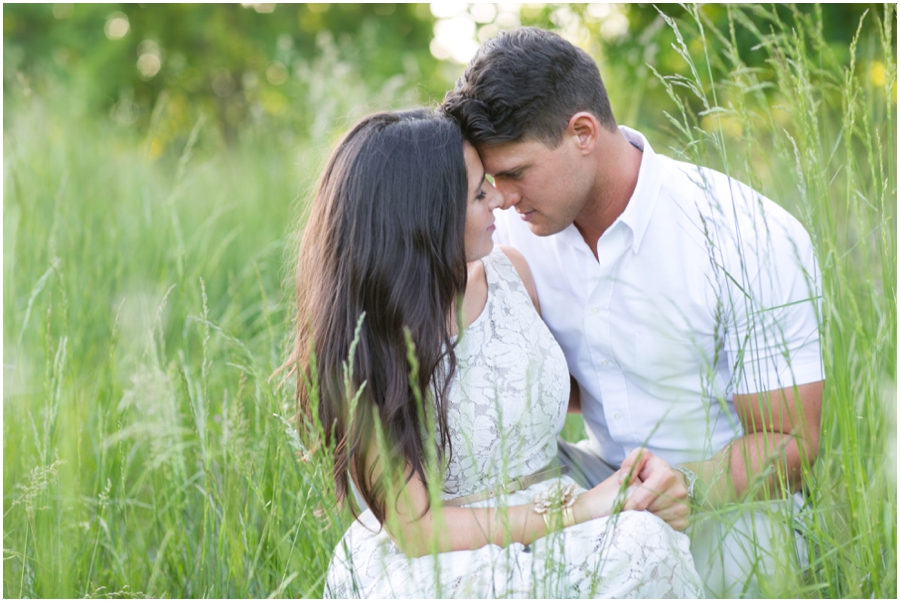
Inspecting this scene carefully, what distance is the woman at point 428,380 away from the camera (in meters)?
1.57

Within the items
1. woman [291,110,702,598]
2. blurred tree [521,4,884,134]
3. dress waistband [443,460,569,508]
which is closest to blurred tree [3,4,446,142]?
blurred tree [521,4,884,134]

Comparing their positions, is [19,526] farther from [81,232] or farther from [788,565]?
[788,565]

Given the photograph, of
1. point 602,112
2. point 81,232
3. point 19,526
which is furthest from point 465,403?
point 81,232

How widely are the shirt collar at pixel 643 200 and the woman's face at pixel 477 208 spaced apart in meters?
0.36

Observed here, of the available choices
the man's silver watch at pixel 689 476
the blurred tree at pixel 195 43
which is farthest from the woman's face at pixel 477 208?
the blurred tree at pixel 195 43

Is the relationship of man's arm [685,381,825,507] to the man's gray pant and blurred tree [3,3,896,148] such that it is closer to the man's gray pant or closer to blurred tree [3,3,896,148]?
the man's gray pant

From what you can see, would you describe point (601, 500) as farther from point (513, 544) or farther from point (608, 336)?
point (608, 336)

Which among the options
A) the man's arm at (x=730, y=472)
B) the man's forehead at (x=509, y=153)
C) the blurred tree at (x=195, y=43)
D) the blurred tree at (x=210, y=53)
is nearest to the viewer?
the man's arm at (x=730, y=472)

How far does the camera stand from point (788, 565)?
4.09ft

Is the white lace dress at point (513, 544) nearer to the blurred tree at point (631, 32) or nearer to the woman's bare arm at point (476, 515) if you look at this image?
the woman's bare arm at point (476, 515)

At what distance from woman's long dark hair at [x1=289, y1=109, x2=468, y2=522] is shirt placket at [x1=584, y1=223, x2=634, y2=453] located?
1.47 feet

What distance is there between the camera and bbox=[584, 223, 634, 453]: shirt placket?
6.66 ft

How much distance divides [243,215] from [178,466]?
79.6 inches

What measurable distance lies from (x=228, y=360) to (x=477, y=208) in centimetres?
119
